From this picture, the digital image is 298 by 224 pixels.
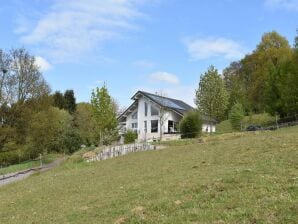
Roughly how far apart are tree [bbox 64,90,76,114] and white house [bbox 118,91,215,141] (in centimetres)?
2574

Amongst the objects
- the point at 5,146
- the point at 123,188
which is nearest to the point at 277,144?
the point at 123,188

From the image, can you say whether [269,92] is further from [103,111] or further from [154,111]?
[103,111]

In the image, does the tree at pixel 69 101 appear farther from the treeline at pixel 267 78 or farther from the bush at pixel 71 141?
the treeline at pixel 267 78

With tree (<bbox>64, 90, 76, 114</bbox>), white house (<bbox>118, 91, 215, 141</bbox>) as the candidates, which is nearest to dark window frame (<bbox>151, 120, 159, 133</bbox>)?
white house (<bbox>118, 91, 215, 141</bbox>)

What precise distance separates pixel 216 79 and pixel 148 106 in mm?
10661

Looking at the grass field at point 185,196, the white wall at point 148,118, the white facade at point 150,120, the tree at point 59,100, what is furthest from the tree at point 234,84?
the grass field at point 185,196

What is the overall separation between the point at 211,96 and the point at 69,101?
40216 mm

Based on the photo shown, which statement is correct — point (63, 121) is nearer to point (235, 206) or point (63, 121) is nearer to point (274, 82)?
point (274, 82)

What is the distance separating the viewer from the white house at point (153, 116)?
2191 inches

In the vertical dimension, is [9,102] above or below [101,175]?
above

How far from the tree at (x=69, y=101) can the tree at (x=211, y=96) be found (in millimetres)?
36821

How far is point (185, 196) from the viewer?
1064 centimetres

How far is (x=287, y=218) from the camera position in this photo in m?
7.50

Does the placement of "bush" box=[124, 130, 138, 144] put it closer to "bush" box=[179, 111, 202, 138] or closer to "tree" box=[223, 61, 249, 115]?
"bush" box=[179, 111, 202, 138]
